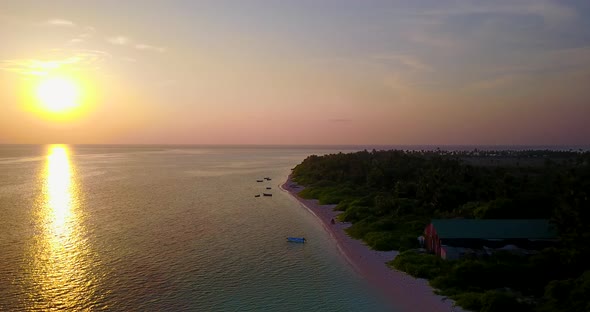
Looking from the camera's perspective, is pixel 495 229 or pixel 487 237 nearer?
pixel 487 237

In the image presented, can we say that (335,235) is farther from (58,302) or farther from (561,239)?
(58,302)

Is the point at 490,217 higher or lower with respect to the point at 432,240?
higher

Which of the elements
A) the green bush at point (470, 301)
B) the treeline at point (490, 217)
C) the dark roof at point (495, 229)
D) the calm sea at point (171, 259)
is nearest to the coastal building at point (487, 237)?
the dark roof at point (495, 229)

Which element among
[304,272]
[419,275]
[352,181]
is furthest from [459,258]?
[352,181]

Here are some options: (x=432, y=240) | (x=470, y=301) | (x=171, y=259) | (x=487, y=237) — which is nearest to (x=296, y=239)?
(x=171, y=259)

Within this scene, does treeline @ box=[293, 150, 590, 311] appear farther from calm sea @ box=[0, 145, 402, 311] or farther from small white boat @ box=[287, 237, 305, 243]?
small white boat @ box=[287, 237, 305, 243]

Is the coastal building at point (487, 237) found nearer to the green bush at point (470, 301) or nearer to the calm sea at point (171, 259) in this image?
the green bush at point (470, 301)

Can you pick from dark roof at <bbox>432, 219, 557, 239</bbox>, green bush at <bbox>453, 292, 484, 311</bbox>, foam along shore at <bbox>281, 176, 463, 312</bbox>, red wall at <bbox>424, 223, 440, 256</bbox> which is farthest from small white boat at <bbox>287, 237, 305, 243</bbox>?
green bush at <bbox>453, 292, 484, 311</bbox>

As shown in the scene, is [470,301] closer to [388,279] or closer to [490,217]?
[388,279]
